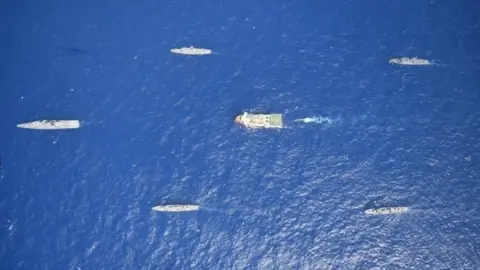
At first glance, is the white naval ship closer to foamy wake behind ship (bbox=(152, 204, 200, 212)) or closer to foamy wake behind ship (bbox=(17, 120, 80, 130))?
foamy wake behind ship (bbox=(17, 120, 80, 130))

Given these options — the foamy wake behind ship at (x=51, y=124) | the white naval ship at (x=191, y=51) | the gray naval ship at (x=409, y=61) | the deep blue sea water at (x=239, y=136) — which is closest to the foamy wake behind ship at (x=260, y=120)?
the deep blue sea water at (x=239, y=136)

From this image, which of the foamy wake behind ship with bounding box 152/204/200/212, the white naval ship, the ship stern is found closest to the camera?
the foamy wake behind ship with bounding box 152/204/200/212

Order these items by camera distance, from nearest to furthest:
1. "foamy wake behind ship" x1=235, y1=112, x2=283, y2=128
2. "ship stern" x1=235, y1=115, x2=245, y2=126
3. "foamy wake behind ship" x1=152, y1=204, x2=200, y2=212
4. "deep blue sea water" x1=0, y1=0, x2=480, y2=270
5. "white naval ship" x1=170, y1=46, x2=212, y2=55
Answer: "deep blue sea water" x1=0, y1=0, x2=480, y2=270 → "foamy wake behind ship" x1=152, y1=204, x2=200, y2=212 → "foamy wake behind ship" x1=235, y1=112, x2=283, y2=128 → "ship stern" x1=235, y1=115, x2=245, y2=126 → "white naval ship" x1=170, y1=46, x2=212, y2=55

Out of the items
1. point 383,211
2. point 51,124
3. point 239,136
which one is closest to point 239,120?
point 239,136

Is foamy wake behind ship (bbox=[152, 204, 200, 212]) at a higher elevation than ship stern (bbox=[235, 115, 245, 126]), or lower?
lower

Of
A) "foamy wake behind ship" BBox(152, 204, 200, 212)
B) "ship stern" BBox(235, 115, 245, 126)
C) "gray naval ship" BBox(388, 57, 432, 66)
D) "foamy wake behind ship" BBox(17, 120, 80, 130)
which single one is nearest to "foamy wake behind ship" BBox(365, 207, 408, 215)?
"ship stern" BBox(235, 115, 245, 126)

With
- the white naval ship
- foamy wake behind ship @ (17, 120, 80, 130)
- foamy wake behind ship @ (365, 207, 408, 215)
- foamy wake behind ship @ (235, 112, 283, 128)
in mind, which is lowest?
foamy wake behind ship @ (365, 207, 408, 215)

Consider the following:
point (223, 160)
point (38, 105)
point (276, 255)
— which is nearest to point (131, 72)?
point (38, 105)
